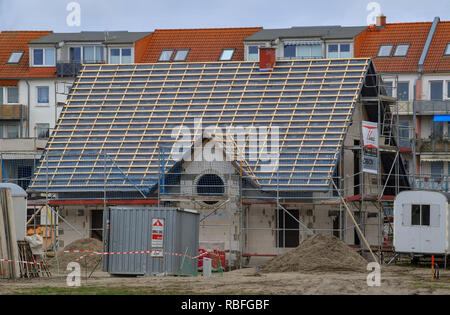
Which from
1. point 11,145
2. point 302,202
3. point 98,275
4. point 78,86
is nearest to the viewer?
point 98,275

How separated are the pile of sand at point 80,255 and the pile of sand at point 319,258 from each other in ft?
22.3

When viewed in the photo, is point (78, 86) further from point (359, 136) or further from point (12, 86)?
point (12, 86)

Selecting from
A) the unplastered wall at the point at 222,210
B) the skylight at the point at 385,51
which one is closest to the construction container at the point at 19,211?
the unplastered wall at the point at 222,210

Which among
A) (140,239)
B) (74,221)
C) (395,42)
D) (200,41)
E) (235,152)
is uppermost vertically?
(200,41)

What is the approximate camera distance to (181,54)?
81562mm

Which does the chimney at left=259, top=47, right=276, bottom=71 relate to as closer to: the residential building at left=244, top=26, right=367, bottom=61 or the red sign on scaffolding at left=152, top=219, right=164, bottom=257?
the red sign on scaffolding at left=152, top=219, right=164, bottom=257

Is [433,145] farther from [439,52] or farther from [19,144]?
[19,144]

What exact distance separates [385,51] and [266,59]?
2777 centimetres

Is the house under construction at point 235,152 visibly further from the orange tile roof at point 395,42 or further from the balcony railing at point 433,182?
the orange tile roof at point 395,42

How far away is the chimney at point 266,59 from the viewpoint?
52.5 meters

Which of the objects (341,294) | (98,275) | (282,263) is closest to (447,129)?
(282,263)

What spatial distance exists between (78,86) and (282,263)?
16648mm

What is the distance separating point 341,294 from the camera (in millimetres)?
29906

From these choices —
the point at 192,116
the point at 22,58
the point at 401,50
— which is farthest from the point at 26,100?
the point at 192,116
